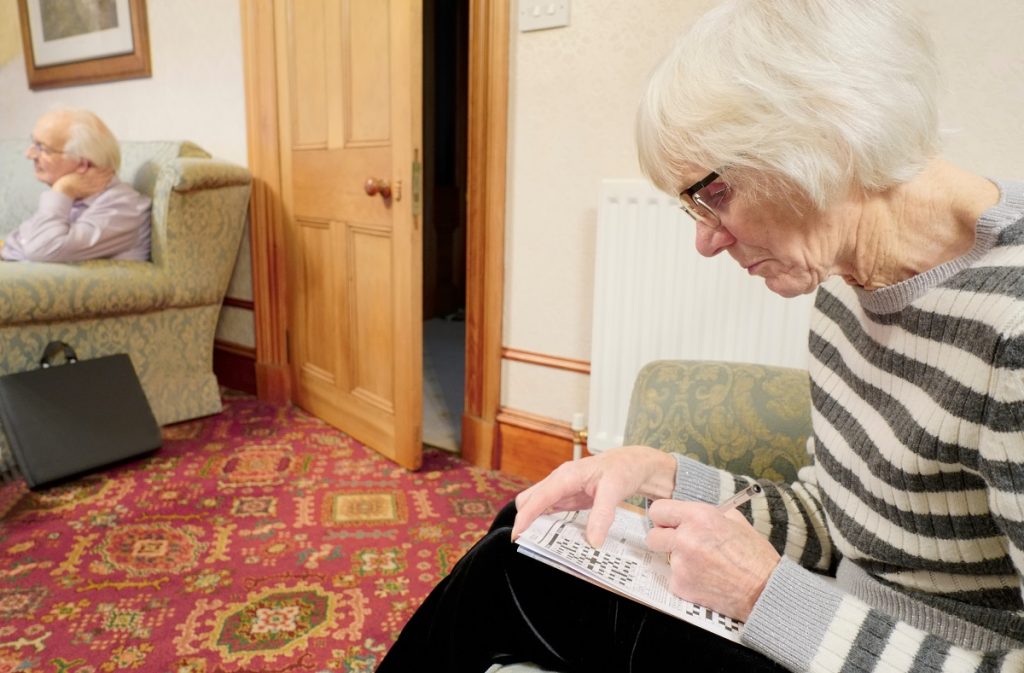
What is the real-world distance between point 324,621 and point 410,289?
3.12ft

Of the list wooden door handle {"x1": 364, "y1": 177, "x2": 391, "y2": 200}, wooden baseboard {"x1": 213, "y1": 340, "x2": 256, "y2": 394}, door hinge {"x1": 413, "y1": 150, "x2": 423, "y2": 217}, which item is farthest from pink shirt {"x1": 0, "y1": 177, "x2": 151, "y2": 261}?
door hinge {"x1": 413, "y1": 150, "x2": 423, "y2": 217}

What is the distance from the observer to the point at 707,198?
75cm

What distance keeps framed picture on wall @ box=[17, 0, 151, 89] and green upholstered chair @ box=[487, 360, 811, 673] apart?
3028 mm

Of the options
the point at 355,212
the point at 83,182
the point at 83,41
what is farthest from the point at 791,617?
the point at 83,41

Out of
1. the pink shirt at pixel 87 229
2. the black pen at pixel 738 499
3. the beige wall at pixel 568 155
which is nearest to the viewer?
the black pen at pixel 738 499

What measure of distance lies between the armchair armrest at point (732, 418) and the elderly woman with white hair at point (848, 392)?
0.84ft

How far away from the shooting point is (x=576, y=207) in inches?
76.8

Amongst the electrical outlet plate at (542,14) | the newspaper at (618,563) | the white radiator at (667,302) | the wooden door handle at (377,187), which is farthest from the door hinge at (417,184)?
the newspaper at (618,563)

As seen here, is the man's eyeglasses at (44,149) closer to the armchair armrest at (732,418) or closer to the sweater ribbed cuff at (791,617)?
the armchair armrest at (732,418)

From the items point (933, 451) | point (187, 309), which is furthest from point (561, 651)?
point (187, 309)

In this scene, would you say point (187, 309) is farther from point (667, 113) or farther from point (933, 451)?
point (933, 451)

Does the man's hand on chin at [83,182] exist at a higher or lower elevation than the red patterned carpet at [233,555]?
higher

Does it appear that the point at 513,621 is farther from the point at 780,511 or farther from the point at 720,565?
the point at 780,511

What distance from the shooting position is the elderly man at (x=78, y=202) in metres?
2.30
